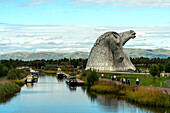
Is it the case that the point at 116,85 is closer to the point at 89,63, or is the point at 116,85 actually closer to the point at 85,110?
the point at 85,110

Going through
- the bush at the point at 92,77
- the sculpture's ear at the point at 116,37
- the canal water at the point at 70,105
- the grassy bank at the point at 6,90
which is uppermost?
the sculpture's ear at the point at 116,37

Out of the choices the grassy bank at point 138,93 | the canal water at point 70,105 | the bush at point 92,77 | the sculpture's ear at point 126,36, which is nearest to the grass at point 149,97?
the grassy bank at point 138,93

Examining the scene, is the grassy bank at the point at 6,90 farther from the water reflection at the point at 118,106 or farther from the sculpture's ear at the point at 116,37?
the sculpture's ear at the point at 116,37

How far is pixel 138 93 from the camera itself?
3950 centimetres

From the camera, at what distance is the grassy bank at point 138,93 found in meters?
34.9

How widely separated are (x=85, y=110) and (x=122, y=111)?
459 centimetres

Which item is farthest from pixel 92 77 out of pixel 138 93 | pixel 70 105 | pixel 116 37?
pixel 116 37

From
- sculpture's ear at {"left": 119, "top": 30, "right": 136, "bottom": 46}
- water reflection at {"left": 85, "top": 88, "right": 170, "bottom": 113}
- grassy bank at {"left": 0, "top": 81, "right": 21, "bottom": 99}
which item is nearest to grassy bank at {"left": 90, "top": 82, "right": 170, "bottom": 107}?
water reflection at {"left": 85, "top": 88, "right": 170, "bottom": 113}

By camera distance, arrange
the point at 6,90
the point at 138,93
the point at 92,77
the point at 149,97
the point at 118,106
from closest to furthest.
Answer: the point at 149,97 < the point at 118,106 < the point at 138,93 < the point at 6,90 < the point at 92,77

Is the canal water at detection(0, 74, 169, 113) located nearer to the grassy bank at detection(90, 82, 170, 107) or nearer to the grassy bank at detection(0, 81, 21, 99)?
the grassy bank at detection(90, 82, 170, 107)

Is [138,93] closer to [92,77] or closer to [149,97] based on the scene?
[149,97]

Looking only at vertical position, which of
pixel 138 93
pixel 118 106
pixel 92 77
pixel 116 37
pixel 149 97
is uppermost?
pixel 116 37

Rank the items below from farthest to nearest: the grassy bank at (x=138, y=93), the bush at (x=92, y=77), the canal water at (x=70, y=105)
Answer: the bush at (x=92, y=77) < the canal water at (x=70, y=105) < the grassy bank at (x=138, y=93)

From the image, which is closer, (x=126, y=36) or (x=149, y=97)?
(x=149, y=97)
